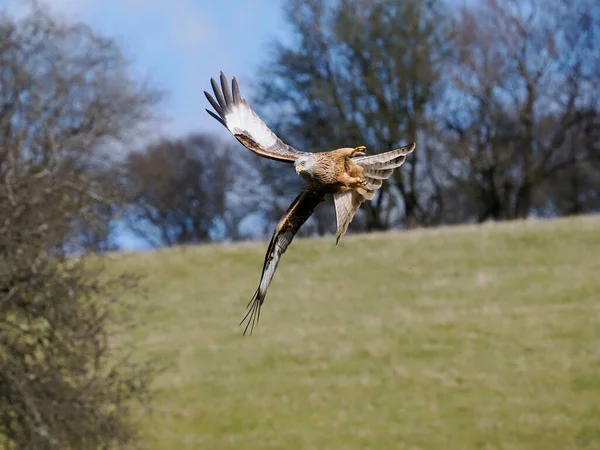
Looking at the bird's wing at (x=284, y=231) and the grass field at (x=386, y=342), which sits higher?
the bird's wing at (x=284, y=231)

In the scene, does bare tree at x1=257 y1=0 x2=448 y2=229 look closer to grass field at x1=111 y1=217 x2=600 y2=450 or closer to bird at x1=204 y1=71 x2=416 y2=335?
grass field at x1=111 y1=217 x2=600 y2=450

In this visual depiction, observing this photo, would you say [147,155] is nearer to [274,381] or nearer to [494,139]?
[494,139]

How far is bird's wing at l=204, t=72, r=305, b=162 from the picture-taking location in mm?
4078

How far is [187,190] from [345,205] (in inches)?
1134

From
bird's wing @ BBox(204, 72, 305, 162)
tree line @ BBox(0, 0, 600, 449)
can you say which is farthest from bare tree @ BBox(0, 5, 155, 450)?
bird's wing @ BBox(204, 72, 305, 162)

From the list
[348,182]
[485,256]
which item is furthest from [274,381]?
[348,182]

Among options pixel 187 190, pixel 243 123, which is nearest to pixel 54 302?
pixel 243 123

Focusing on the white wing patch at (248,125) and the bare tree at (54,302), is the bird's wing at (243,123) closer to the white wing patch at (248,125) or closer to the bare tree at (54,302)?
the white wing patch at (248,125)

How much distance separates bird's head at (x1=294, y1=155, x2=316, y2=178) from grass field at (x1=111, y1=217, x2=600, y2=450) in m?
11.4

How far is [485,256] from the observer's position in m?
25.8

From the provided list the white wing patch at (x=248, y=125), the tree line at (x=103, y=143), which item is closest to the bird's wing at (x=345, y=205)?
the white wing patch at (x=248, y=125)

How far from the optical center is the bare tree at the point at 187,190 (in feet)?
96.9

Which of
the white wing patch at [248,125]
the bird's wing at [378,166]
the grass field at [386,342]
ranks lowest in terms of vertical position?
the grass field at [386,342]

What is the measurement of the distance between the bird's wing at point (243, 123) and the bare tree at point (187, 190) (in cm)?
2182
